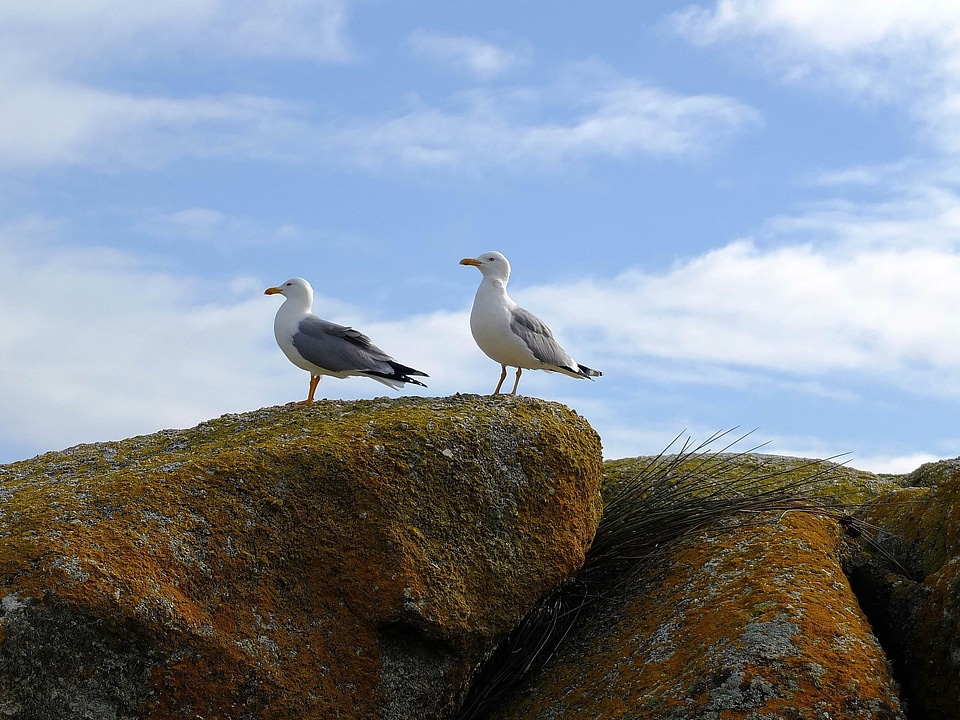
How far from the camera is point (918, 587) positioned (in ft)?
24.4

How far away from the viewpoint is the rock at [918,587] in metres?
6.78

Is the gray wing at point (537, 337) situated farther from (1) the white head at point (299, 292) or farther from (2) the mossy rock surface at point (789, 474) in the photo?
(1) the white head at point (299, 292)

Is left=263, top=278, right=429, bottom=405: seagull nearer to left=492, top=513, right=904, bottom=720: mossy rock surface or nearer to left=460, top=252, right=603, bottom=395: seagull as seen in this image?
left=460, top=252, right=603, bottom=395: seagull

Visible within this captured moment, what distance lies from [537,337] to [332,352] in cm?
184

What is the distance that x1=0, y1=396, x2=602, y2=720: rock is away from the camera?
5520 mm

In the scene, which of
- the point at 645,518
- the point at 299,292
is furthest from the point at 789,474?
the point at 299,292

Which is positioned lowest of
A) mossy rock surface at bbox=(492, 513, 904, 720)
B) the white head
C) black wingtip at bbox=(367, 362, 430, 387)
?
mossy rock surface at bbox=(492, 513, 904, 720)

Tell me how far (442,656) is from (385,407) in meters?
1.94

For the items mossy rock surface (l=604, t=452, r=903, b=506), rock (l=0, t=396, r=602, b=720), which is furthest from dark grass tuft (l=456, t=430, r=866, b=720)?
rock (l=0, t=396, r=602, b=720)

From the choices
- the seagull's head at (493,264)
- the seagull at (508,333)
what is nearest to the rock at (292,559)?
the seagull at (508,333)

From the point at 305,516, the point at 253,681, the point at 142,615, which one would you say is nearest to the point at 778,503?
the point at 305,516

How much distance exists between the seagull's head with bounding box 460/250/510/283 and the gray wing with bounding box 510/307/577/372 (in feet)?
1.67

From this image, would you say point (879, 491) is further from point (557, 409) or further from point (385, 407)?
point (385, 407)

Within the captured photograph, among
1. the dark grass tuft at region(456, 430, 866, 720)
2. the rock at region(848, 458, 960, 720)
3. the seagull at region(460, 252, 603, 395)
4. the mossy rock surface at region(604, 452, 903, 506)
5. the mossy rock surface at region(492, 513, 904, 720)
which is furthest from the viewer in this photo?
the mossy rock surface at region(604, 452, 903, 506)
